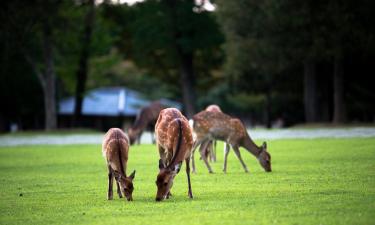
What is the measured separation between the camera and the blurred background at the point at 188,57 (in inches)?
1702

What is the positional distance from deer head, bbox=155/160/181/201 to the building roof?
199 ft

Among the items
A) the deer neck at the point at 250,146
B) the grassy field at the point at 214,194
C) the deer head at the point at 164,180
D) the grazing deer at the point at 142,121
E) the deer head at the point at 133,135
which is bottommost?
the grassy field at the point at 214,194

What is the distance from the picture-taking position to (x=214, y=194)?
587 inches

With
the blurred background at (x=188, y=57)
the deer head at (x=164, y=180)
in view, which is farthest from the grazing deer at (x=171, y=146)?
the blurred background at (x=188, y=57)

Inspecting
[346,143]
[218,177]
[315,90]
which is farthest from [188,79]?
[218,177]

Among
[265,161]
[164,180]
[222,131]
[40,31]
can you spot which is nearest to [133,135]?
[222,131]

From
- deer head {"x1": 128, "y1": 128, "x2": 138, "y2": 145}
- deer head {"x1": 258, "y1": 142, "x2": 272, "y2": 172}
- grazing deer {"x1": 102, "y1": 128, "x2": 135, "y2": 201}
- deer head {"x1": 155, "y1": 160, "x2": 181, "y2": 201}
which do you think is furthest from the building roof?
deer head {"x1": 155, "y1": 160, "x2": 181, "y2": 201}

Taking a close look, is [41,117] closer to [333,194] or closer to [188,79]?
[188,79]

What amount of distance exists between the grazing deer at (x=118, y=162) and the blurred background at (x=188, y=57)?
28150 mm

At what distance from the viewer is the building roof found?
7719cm

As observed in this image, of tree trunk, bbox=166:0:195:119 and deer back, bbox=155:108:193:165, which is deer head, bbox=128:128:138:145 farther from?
tree trunk, bbox=166:0:195:119

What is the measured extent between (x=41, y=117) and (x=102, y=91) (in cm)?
Answer: 975

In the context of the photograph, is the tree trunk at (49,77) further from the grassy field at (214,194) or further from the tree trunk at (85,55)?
the grassy field at (214,194)

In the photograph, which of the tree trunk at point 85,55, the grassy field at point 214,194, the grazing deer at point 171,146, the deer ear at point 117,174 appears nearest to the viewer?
the grassy field at point 214,194
